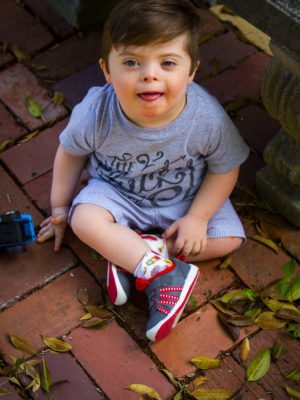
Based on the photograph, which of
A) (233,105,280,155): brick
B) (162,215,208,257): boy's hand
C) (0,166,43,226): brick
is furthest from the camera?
(233,105,280,155): brick

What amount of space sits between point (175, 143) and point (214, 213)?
0.33 metres

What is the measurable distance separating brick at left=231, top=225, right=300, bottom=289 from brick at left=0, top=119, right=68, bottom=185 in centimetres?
86

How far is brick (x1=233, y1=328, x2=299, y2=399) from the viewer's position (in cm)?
173

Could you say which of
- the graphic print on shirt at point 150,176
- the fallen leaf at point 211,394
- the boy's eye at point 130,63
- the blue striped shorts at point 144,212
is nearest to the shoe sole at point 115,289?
the blue striped shorts at point 144,212

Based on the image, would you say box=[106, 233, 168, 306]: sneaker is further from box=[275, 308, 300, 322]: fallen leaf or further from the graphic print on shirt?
box=[275, 308, 300, 322]: fallen leaf

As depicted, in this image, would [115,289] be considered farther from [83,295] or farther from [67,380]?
[67,380]

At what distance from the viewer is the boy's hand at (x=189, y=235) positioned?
190cm

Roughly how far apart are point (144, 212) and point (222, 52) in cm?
107

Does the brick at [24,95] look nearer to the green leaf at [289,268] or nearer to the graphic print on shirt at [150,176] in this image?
the graphic print on shirt at [150,176]

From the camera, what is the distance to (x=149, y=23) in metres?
1.51

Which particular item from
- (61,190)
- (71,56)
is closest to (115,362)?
(61,190)

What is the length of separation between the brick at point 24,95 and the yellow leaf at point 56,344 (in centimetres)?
98

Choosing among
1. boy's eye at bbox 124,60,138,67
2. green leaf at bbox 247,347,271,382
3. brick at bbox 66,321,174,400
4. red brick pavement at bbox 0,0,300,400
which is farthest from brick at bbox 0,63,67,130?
green leaf at bbox 247,347,271,382

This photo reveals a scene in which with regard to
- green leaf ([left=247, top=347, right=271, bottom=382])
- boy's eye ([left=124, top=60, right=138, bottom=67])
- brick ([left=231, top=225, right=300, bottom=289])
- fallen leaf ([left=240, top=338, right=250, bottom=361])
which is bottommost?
green leaf ([left=247, top=347, right=271, bottom=382])
